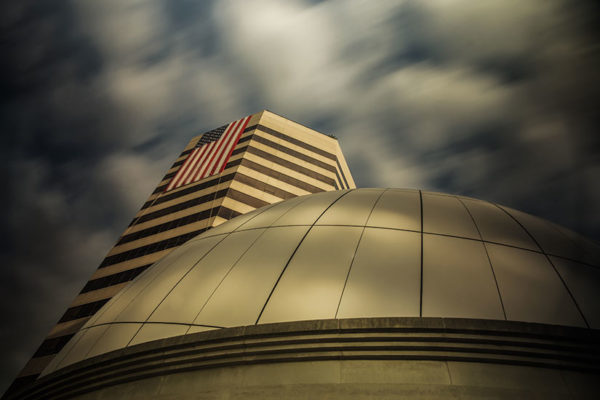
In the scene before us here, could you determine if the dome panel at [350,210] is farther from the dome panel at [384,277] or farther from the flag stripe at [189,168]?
the flag stripe at [189,168]

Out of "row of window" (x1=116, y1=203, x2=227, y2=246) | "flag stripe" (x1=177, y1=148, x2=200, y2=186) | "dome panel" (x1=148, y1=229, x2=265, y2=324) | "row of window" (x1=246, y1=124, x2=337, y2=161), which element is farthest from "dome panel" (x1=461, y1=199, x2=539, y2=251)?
"flag stripe" (x1=177, y1=148, x2=200, y2=186)

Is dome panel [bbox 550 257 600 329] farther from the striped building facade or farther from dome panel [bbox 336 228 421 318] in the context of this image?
the striped building facade

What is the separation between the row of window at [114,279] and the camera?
4484 centimetres

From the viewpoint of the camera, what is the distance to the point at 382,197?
429 inches

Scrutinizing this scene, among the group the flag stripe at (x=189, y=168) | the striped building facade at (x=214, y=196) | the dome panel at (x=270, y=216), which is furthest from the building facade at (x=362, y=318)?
the flag stripe at (x=189, y=168)

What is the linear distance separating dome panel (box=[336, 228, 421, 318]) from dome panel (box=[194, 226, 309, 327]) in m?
1.62

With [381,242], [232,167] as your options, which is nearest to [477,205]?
[381,242]

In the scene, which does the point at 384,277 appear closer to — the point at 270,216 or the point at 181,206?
the point at 270,216

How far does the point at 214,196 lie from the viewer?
48.0 meters

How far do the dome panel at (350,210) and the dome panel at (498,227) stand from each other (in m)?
2.70

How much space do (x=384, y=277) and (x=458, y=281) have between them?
4.69 feet

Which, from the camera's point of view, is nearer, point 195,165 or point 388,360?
point 388,360

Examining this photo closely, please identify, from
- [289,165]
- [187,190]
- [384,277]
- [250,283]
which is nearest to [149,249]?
[187,190]

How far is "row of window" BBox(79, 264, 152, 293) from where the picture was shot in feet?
147
